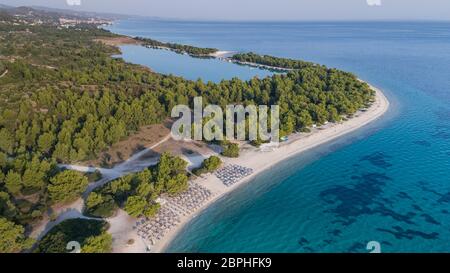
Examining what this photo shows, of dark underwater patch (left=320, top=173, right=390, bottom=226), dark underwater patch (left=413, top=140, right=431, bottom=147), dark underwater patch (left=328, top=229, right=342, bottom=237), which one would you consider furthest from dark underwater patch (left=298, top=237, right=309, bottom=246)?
dark underwater patch (left=413, top=140, right=431, bottom=147)

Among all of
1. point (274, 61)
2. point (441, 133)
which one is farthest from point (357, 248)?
point (274, 61)

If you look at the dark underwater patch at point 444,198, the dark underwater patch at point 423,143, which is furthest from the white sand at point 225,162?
the dark underwater patch at point 444,198

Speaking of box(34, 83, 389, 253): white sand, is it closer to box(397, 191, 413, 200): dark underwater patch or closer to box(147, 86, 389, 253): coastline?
box(147, 86, 389, 253): coastline

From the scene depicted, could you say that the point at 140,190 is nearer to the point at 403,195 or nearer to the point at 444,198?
the point at 403,195

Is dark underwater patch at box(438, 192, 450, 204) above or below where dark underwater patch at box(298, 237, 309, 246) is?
above

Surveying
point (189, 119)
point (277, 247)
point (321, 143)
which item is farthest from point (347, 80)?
point (277, 247)

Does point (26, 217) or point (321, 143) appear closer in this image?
point (26, 217)

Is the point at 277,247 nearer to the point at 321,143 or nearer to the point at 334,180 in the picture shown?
the point at 334,180
